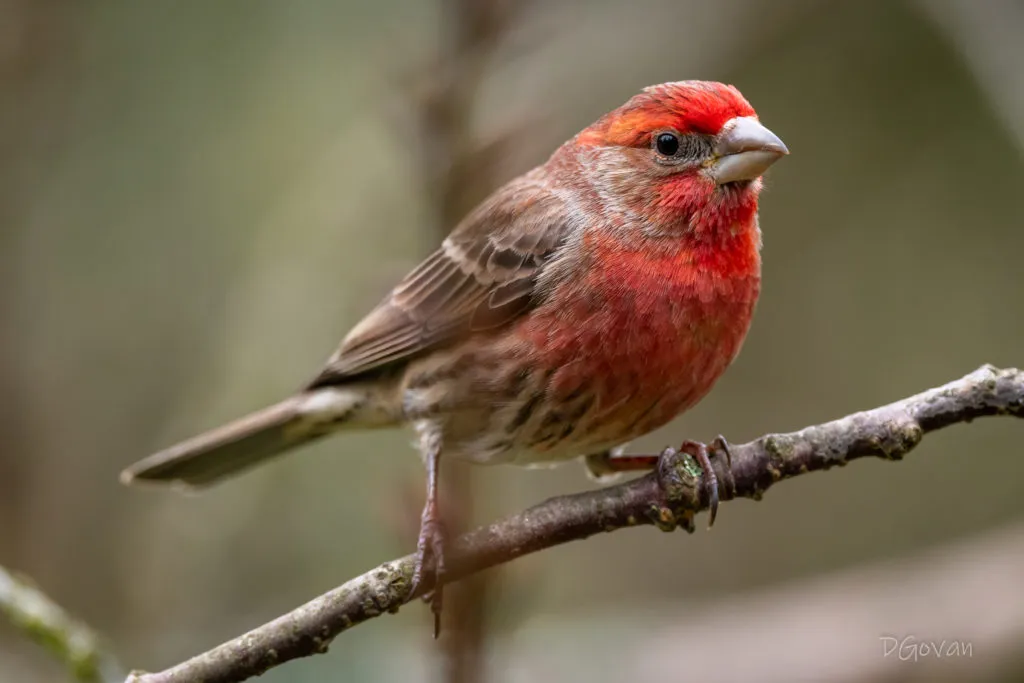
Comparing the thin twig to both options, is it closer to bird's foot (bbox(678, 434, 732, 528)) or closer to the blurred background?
the blurred background

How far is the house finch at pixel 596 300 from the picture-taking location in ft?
13.8

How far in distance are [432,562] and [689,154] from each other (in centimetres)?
179

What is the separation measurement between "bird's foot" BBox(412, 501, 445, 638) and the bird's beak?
1.60 metres

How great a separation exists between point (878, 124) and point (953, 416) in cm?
540

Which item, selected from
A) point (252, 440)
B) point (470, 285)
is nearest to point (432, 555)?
point (470, 285)

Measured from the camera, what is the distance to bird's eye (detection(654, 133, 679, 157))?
452 centimetres

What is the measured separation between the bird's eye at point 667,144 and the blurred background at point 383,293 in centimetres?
84

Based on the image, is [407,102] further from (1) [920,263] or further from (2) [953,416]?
(1) [920,263]

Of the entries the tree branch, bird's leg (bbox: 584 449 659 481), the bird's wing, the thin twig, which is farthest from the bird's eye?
the thin twig

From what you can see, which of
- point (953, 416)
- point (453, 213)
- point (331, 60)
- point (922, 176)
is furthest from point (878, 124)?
point (453, 213)

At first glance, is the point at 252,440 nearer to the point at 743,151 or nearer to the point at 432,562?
the point at 432,562

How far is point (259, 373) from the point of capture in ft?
21.0

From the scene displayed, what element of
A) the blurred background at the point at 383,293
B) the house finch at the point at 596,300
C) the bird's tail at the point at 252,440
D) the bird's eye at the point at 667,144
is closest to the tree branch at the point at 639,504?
the house finch at the point at 596,300

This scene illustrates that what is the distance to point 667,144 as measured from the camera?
179 inches
